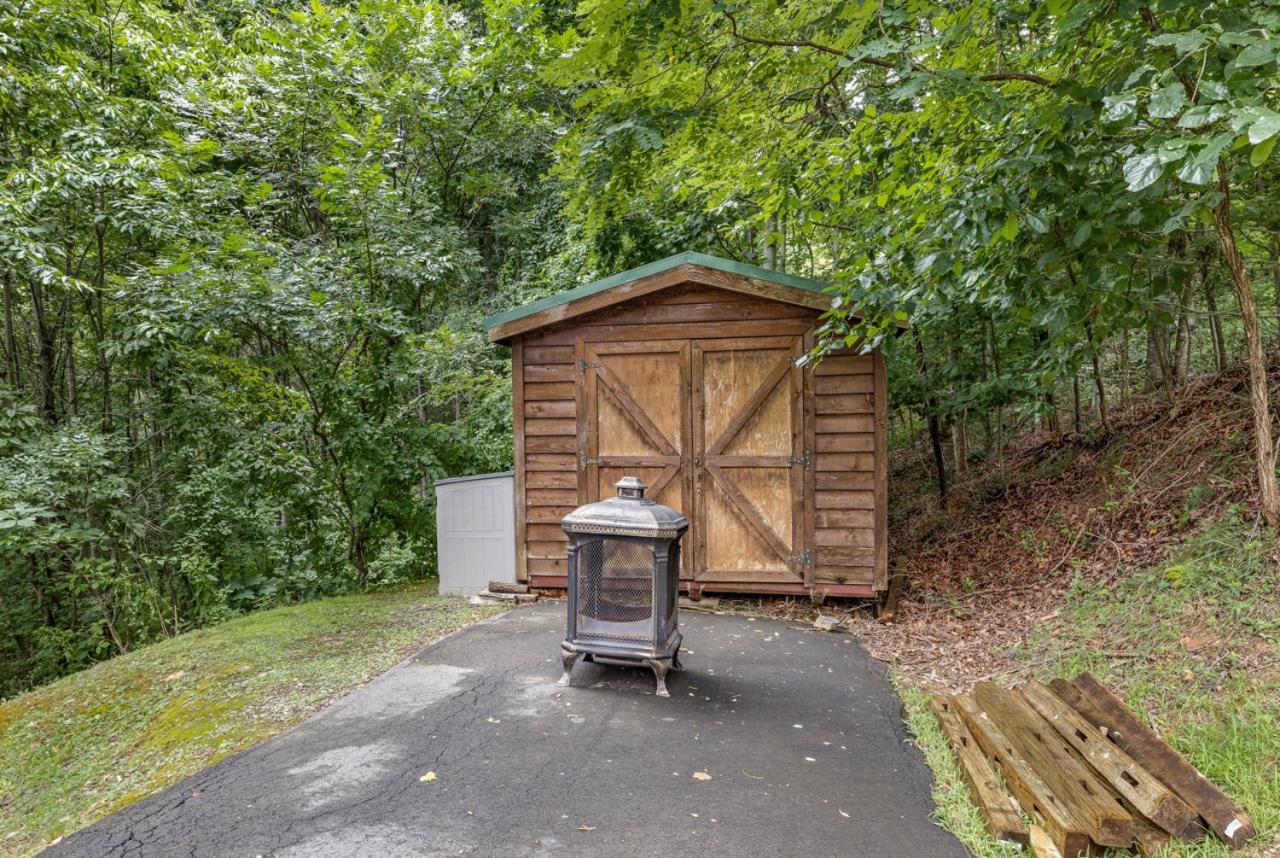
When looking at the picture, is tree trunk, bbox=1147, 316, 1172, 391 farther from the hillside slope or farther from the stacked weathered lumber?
the stacked weathered lumber

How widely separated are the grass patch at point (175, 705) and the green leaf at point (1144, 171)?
171 inches

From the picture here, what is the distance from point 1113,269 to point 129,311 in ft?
26.1

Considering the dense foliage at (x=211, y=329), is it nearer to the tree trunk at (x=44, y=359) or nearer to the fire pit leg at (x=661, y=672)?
the tree trunk at (x=44, y=359)

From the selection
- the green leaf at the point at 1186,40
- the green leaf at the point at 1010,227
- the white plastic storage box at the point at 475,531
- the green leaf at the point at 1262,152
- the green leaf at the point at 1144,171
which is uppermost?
the green leaf at the point at 1186,40

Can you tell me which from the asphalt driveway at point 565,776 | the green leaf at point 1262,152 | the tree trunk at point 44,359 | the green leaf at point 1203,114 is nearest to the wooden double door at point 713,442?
the asphalt driveway at point 565,776

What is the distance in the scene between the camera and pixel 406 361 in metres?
7.27

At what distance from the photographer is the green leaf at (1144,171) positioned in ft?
6.97

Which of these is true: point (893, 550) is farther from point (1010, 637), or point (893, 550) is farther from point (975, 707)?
point (975, 707)

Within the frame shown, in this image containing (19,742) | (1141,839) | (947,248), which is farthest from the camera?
(19,742)

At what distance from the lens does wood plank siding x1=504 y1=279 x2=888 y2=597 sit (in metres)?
5.49

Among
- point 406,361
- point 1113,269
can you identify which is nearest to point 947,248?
point 1113,269

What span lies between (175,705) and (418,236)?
575cm

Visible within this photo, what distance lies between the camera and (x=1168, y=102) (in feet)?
6.63

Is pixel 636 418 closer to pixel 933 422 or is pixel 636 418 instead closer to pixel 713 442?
pixel 713 442
